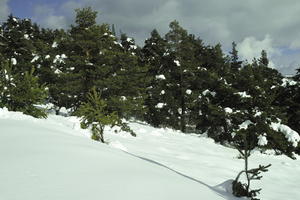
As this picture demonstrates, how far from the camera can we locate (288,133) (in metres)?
23.2

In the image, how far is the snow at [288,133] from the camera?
2295cm

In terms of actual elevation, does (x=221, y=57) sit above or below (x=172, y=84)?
above

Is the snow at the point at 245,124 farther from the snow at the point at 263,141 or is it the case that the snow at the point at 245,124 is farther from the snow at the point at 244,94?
the snow at the point at 244,94

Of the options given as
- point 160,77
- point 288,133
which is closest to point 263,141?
point 288,133

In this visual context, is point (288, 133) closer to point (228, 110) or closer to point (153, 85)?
point (228, 110)

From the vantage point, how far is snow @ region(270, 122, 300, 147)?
23.0 metres

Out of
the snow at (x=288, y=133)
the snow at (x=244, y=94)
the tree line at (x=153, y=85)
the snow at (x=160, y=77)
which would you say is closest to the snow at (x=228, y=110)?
the tree line at (x=153, y=85)

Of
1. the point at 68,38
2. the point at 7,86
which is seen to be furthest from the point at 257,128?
the point at 7,86

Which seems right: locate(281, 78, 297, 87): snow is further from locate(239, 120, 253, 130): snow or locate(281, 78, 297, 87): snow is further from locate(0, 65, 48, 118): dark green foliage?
locate(0, 65, 48, 118): dark green foliage

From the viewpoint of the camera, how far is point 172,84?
1244 inches

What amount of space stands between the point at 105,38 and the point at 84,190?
2064 cm

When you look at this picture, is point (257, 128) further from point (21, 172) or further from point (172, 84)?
point (21, 172)

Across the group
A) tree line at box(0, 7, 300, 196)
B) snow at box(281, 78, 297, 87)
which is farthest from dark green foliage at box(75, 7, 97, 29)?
snow at box(281, 78, 297, 87)

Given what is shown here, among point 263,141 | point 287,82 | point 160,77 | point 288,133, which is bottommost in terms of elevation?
point 263,141
